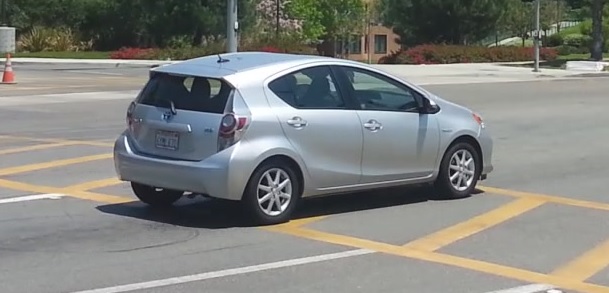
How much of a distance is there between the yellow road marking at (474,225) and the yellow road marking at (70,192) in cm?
319

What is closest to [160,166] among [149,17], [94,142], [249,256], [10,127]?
[249,256]

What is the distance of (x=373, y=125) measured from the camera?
1064cm

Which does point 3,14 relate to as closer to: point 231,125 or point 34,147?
point 34,147

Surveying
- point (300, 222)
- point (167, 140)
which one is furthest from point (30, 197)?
point (300, 222)

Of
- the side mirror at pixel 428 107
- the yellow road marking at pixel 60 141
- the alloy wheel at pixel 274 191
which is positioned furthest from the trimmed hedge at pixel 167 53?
the alloy wheel at pixel 274 191

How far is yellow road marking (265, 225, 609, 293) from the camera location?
8000 mm

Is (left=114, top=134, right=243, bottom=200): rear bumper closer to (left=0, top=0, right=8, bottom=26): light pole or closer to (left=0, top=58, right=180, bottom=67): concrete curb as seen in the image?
(left=0, top=58, right=180, bottom=67): concrete curb

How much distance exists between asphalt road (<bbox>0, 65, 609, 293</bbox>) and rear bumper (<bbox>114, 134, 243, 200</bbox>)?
0.34m

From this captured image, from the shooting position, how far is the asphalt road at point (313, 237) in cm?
794

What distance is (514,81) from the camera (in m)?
37.2

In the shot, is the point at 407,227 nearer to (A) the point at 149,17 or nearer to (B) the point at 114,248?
(B) the point at 114,248

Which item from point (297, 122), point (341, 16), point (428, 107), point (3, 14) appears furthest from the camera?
point (341, 16)

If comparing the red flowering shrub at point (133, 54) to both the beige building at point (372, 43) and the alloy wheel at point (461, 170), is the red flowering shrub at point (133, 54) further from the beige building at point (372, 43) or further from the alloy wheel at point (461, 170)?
the alloy wheel at point (461, 170)

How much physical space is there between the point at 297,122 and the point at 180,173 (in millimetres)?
1096
